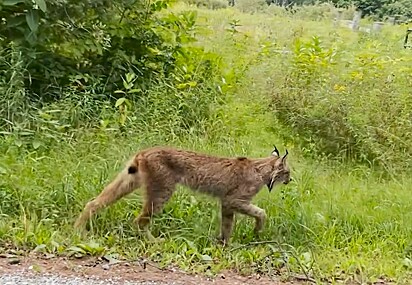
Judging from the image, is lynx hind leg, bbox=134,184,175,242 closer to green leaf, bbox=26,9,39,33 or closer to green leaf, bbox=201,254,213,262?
green leaf, bbox=201,254,213,262

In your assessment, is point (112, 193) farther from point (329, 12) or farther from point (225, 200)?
point (329, 12)

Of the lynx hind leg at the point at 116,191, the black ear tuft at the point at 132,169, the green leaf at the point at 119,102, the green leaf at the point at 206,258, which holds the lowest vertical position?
the green leaf at the point at 206,258

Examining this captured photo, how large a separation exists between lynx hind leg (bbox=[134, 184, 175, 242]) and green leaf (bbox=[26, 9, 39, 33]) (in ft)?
8.07

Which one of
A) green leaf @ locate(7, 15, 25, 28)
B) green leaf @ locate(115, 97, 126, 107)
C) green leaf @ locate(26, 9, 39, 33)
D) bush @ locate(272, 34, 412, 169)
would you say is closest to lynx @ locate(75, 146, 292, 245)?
green leaf @ locate(26, 9, 39, 33)

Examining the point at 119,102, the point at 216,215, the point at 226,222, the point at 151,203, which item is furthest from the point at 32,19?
the point at 226,222

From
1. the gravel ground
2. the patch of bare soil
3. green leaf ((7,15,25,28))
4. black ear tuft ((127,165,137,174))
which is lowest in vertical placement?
the patch of bare soil

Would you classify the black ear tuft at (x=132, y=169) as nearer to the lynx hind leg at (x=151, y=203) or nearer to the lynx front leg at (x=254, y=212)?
the lynx hind leg at (x=151, y=203)

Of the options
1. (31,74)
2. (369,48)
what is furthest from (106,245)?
(369,48)

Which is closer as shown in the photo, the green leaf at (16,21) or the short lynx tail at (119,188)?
Result: the short lynx tail at (119,188)

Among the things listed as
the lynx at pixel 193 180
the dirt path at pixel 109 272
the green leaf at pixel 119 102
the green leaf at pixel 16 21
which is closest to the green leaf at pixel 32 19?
the green leaf at pixel 16 21

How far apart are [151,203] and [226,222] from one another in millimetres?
750

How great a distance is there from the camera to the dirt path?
5035mm

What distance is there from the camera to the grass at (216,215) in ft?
18.8

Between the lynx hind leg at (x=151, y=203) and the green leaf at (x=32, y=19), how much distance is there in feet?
8.07
